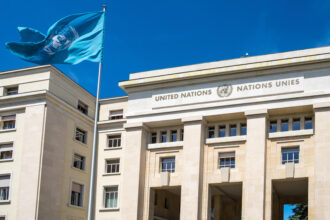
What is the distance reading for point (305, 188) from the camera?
40.4m

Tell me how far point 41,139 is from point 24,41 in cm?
1259

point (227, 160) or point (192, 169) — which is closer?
point (192, 169)

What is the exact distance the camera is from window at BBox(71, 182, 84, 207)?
44.1 m

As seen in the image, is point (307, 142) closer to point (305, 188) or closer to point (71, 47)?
point (305, 188)

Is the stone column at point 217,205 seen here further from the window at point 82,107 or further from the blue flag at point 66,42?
the blue flag at point 66,42

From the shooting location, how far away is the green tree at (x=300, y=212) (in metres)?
62.9

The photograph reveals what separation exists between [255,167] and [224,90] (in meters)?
6.35

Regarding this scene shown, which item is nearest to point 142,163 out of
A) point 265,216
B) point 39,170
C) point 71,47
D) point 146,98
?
point 146,98

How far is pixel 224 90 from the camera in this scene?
129 ft

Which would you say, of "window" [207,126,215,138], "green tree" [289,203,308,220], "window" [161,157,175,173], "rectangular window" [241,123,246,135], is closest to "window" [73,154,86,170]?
"window" [161,157,175,173]

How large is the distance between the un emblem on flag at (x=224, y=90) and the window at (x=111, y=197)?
1262cm

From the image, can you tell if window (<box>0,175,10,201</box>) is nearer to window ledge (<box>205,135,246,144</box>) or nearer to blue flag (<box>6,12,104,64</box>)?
blue flag (<box>6,12,104,64</box>)

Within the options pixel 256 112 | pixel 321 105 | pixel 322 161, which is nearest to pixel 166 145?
pixel 256 112

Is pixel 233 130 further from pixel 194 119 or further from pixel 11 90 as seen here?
pixel 11 90
